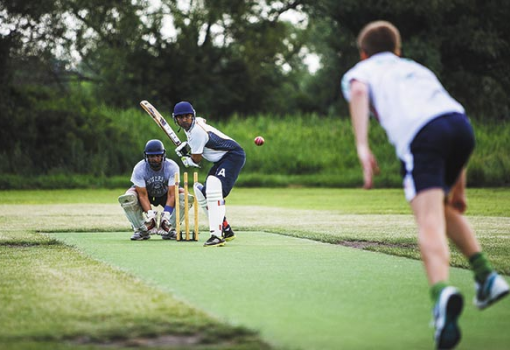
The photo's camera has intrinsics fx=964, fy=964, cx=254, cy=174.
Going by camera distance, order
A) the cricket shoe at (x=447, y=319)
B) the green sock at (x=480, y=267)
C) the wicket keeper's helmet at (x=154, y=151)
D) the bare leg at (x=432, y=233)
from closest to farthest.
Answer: the cricket shoe at (x=447, y=319)
the bare leg at (x=432, y=233)
the green sock at (x=480, y=267)
the wicket keeper's helmet at (x=154, y=151)

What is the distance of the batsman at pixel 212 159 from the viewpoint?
1145 centimetres

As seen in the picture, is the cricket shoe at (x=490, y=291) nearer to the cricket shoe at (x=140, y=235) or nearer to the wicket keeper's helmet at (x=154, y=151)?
the wicket keeper's helmet at (x=154, y=151)

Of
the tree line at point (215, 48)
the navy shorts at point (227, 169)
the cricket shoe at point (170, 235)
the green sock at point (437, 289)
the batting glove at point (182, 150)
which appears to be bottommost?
the cricket shoe at point (170, 235)

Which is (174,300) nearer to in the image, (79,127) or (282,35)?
(79,127)

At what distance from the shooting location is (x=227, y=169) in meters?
11.8

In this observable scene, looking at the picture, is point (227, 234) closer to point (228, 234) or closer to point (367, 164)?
point (228, 234)

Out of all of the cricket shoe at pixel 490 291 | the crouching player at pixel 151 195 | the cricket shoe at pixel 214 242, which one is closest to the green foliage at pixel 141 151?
the crouching player at pixel 151 195

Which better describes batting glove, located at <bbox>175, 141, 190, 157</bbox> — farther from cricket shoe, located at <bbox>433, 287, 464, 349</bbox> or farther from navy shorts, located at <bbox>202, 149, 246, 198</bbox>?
cricket shoe, located at <bbox>433, 287, 464, 349</bbox>

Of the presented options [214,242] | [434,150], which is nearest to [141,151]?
[214,242]

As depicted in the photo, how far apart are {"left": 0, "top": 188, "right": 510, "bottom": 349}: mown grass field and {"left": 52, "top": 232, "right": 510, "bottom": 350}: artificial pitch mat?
0.02 meters

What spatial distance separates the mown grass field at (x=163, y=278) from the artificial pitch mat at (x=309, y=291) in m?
0.02

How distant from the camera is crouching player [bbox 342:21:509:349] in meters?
5.28

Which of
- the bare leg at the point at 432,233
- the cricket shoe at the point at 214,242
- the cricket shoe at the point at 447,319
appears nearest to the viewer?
the cricket shoe at the point at 447,319

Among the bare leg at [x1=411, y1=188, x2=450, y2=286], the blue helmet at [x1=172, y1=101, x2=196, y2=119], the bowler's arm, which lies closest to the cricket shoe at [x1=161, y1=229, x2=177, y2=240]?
the blue helmet at [x1=172, y1=101, x2=196, y2=119]
